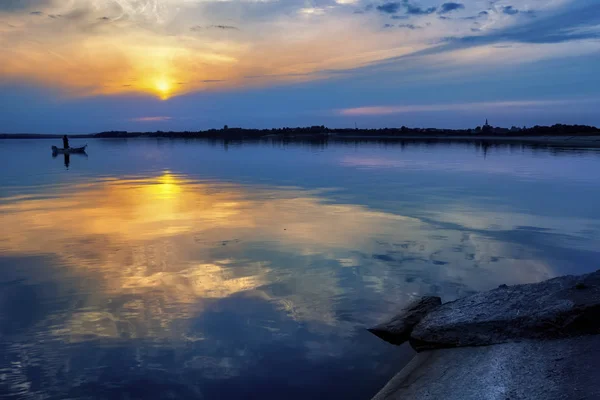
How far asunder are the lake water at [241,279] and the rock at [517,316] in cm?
91

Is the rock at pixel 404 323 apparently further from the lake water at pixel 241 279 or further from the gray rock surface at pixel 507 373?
the gray rock surface at pixel 507 373

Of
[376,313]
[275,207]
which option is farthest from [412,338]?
[275,207]

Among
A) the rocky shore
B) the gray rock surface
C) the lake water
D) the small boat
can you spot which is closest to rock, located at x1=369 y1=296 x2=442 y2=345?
the rocky shore

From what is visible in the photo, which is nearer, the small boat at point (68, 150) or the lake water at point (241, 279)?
the lake water at point (241, 279)

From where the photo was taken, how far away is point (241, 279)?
12.5m

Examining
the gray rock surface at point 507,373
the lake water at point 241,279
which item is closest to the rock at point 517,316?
the gray rock surface at point 507,373

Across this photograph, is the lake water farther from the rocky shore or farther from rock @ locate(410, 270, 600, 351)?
rock @ locate(410, 270, 600, 351)

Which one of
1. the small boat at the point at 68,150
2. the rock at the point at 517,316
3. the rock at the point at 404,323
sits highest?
the small boat at the point at 68,150

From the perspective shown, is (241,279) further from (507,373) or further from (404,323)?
(507,373)

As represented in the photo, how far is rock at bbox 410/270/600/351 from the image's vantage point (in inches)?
314

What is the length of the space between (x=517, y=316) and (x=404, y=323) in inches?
85.3

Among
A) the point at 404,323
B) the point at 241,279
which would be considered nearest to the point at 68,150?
the point at 241,279

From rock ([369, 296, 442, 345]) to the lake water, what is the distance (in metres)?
0.26

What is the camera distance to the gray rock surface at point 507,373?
626 cm
